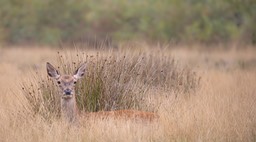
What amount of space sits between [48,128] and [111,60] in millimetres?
2355

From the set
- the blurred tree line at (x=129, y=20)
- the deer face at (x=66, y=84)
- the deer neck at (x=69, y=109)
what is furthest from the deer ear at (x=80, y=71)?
the blurred tree line at (x=129, y=20)

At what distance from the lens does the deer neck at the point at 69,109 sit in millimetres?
8781

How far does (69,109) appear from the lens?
28.8ft

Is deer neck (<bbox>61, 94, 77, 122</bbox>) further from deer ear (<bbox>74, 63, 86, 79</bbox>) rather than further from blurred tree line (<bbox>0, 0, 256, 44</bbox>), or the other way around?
blurred tree line (<bbox>0, 0, 256, 44</bbox>)

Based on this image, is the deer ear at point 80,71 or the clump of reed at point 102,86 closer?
the deer ear at point 80,71

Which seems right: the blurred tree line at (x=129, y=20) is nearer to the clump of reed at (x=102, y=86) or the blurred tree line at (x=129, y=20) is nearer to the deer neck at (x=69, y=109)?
→ the clump of reed at (x=102, y=86)

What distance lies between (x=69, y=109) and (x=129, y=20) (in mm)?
23969

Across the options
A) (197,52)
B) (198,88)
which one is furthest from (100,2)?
(198,88)

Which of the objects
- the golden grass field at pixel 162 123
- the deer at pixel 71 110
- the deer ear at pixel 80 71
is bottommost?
the golden grass field at pixel 162 123

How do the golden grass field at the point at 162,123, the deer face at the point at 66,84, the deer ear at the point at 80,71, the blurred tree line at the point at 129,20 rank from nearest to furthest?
the golden grass field at the point at 162,123, the deer face at the point at 66,84, the deer ear at the point at 80,71, the blurred tree line at the point at 129,20

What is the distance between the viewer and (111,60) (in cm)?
1059

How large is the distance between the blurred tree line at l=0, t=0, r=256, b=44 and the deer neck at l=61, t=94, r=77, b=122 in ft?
59.0

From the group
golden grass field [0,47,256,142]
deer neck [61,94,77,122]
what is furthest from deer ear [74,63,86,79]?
golden grass field [0,47,256,142]

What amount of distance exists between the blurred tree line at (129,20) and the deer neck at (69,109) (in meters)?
18.0
